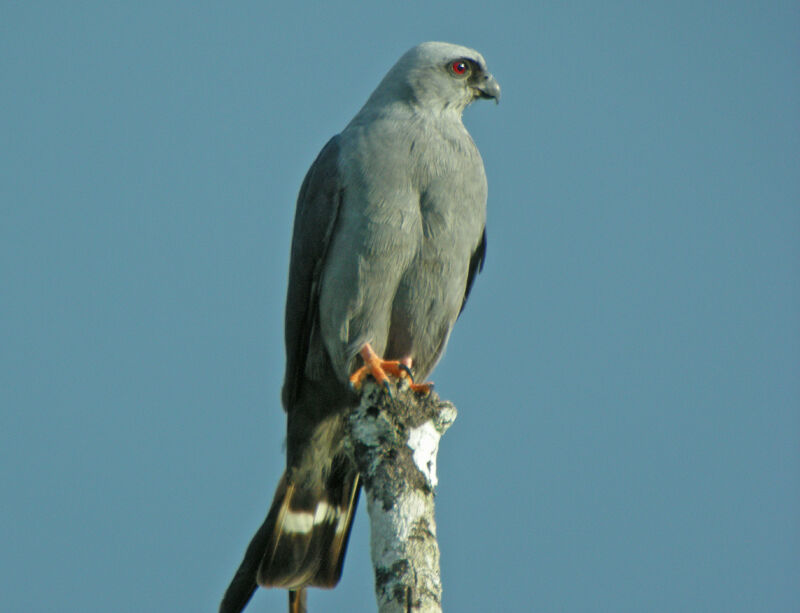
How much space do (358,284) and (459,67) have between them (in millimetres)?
1553

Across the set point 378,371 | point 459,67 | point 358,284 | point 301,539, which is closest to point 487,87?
point 459,67

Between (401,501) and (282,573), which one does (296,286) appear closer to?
(282,573)

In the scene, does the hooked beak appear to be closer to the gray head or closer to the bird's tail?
the gray head

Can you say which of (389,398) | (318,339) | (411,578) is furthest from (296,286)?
(411,578)

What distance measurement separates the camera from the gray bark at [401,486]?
3219 mm

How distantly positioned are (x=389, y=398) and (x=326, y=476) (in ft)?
5.04

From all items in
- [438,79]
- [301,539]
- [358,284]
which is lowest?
[301,539]

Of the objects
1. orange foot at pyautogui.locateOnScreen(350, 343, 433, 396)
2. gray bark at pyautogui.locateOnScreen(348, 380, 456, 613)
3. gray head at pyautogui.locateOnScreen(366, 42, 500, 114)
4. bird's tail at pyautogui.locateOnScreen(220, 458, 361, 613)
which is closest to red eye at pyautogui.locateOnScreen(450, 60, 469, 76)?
gray head at pyautogui.locateOnScreen(366, 42, 500, 114)

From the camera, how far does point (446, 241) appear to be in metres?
4.94

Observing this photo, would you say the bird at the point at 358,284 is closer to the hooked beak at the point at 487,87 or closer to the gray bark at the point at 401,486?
the hooked beak at the point at 487,87

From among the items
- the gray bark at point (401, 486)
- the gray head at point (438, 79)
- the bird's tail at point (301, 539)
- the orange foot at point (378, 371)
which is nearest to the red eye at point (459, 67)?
the gray head at point (438, 79)

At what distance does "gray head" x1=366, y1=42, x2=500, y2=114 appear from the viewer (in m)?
5.45

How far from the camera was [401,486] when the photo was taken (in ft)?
11.6

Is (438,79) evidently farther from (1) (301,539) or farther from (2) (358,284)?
(1) (301,539)
